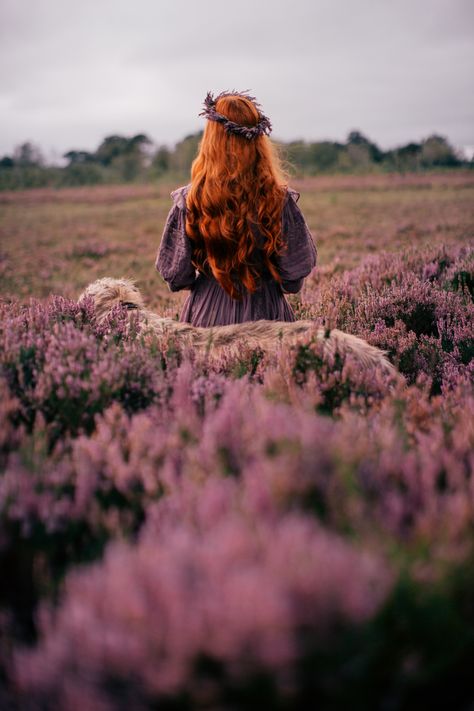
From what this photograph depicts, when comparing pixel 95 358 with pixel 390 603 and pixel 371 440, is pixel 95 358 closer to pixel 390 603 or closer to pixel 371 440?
pixel 371 440

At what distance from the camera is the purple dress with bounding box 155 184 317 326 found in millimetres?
4004

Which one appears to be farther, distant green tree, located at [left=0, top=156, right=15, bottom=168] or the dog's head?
distant green tree, located at [left=0, top=156, right=15, bottom=168]

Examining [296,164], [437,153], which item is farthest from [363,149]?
[296,164]

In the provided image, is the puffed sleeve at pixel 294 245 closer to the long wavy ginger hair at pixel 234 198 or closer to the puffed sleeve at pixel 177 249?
the long wavy ginger hair at pixel 234 198

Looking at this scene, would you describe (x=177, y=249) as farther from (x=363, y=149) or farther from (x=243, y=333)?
(x=363, y=149)

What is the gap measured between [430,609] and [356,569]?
0.27m

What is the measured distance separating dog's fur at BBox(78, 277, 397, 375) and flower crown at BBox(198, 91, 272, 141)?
134 centimetres

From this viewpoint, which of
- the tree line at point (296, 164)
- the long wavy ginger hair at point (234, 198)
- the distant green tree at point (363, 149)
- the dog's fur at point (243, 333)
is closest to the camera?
the dog's fur at point (243, 333)

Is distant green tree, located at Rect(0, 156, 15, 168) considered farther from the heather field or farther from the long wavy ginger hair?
the heather field

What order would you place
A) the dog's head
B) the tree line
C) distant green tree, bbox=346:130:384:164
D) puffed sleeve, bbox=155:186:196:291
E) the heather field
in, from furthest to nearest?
distant green tree, bbox=346:130:384:164 < the tree line < the dog's head < puffed sleeve, bbox=155:186:196:291 < the heather field

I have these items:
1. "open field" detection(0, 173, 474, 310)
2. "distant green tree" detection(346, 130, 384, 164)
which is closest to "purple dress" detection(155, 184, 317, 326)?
"open field" detection(0, 173, 474, 310)

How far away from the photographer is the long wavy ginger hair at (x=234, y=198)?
3676 millimetres

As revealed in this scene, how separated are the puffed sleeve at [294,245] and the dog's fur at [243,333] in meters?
0.57

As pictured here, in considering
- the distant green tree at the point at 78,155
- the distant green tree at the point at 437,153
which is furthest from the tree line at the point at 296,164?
the distant green tree at the point at 78,155
